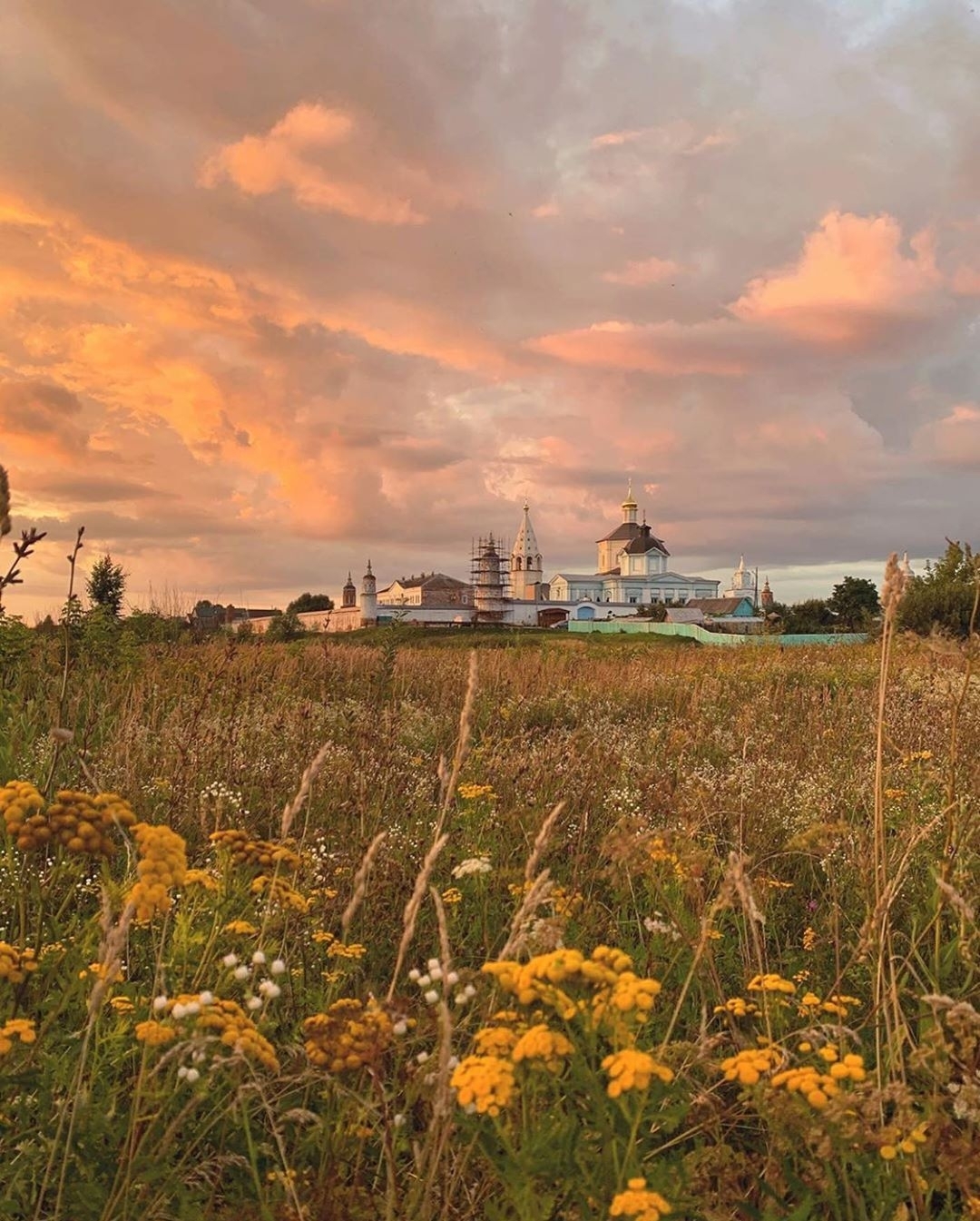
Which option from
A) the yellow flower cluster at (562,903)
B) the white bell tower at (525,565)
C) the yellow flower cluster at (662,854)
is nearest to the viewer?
the yellow flower cluster at (562,903)

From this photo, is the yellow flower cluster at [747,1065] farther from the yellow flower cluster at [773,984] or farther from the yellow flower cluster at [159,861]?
the yellow flower cluster at [159,861]

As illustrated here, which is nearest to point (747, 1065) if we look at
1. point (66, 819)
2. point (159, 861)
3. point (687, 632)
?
point (159, 861)

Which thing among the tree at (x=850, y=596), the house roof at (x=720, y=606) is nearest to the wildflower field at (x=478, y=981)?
the tree at (x=850, y=596)

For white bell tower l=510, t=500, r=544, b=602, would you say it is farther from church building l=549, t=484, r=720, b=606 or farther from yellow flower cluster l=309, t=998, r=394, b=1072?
yellow flower cluster l=309, t=998, r=394, b=1072

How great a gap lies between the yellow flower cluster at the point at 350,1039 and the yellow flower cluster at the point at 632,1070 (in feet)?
1.58

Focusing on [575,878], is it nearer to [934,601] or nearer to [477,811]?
[477,811]

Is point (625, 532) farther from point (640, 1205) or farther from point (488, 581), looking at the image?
point (640, 1205)

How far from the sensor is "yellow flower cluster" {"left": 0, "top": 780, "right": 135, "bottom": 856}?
178cm

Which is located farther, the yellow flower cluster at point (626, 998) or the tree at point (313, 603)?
the tree at point (313, 603)

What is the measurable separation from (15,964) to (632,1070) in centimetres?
143

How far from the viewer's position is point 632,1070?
4.55ft

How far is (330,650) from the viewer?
15.6m

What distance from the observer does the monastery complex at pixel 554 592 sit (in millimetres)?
114125

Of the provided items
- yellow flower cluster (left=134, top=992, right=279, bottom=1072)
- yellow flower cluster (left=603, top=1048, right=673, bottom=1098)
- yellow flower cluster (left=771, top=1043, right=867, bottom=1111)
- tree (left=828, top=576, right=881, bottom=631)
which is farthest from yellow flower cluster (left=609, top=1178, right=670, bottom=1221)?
tree (left=828, top=576, right=881, bottom=631)
